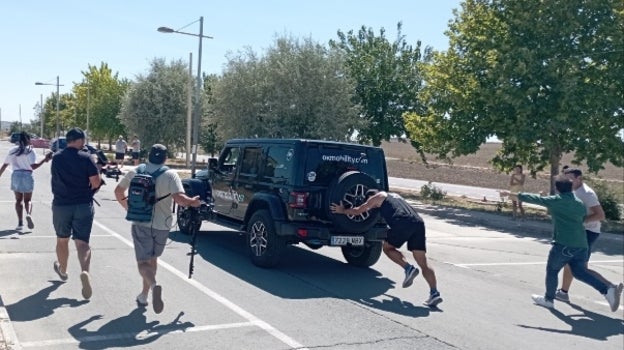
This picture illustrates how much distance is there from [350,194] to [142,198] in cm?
312

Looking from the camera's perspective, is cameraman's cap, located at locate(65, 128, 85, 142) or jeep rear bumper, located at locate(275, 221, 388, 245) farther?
jeep rear bumper, located at locate(275, 221, 388, 245)

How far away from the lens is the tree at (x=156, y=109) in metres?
41.6

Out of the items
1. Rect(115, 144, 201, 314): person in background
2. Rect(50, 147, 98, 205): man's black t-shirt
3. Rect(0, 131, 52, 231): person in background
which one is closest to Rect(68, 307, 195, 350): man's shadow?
Rect(115, 144, 201, 314): person in background

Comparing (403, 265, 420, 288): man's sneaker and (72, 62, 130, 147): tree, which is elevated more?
(72, 62, 130, 147): tree

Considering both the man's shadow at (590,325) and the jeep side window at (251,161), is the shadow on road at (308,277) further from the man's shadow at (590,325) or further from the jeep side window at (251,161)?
the man's shadow at (590,325)

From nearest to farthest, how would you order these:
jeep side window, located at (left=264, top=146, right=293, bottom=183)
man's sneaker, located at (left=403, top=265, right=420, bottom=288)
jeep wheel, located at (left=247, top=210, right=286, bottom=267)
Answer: man's sneaker, located at (left=403, top=265, right=420, bottom=288) → jeep wheel, located at (left=247, top=210, right=286, bottom=267) → jeep side window, located at (left=264, top=146, right=293, bottom=183)

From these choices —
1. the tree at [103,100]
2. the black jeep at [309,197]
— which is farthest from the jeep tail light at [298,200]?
the tree at [103,100]

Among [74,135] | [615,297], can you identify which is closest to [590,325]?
[615,297]

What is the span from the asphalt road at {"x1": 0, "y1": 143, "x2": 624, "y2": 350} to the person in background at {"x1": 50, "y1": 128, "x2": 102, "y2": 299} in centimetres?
71

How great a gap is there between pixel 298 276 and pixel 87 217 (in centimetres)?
304

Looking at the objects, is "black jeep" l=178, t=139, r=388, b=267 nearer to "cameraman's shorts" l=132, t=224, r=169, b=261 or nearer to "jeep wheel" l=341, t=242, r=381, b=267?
"jeep wheel" l=341, t=242, r=381, b=267

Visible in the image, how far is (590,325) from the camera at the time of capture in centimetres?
766

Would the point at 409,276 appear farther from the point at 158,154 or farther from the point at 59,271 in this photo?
the point at 59,271

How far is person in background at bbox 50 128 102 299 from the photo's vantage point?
24.0ft
